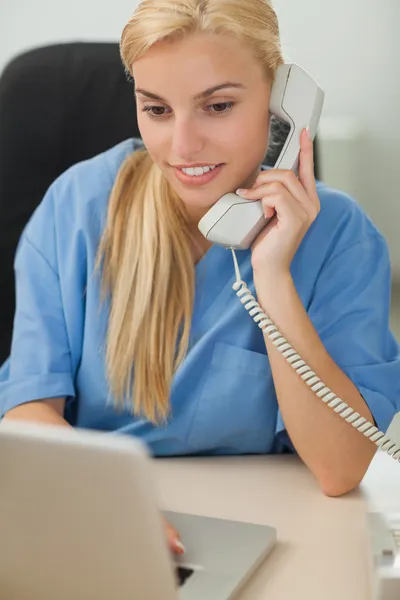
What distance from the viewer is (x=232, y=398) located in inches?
49.9

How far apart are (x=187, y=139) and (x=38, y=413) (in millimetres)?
392

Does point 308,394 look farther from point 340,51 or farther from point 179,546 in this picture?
point 340,51

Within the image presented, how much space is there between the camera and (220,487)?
3.81 feet

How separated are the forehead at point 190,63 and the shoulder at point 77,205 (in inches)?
10.2

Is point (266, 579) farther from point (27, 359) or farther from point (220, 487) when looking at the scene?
point (27, 359)

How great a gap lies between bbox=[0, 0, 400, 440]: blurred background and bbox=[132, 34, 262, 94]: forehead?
6.61 ft

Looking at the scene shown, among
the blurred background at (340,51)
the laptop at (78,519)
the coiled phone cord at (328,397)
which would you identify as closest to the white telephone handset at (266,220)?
the coiled phone cord at (328,397)

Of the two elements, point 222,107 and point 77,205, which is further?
point 77,205

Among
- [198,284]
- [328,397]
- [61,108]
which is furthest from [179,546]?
[61,108]

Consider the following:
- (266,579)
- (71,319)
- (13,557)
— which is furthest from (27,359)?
(13,557)

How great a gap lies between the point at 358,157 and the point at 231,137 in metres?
2.20

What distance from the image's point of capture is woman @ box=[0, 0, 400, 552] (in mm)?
1170

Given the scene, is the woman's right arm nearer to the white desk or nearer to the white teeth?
the white desk

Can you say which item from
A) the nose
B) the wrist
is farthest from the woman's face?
the wrist
